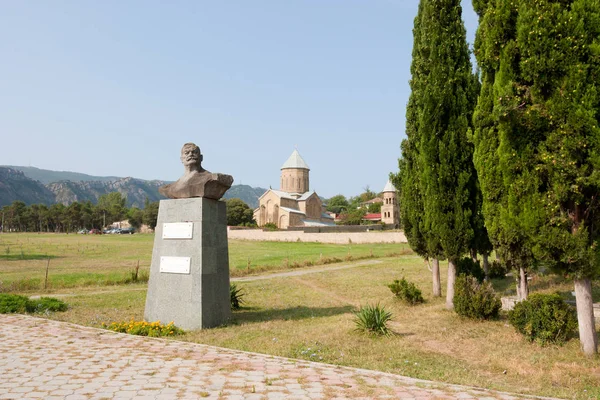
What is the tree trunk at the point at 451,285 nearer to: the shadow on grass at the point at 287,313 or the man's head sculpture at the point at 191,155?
the shadow on grass at the point at 287,313

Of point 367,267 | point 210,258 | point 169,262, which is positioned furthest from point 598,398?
point 367,267

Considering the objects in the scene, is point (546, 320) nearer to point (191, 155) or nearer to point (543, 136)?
point (543, 136)

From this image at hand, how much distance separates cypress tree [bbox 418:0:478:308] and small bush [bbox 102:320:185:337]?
22.2 feet

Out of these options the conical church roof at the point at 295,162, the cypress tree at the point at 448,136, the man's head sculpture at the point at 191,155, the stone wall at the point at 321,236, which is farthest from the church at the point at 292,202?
the man's head sculpture at the point at 191,155

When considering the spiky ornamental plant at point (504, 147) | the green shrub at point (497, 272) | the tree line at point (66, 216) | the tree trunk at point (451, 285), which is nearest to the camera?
the spiky ornamental plant at point (504, 147)

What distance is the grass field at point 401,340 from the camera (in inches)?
244

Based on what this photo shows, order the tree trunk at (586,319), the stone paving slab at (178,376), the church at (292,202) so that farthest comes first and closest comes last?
1. the church at (292,202)
2. the tree trunk at (586,319)
3. the stone paving slab at (178,376)

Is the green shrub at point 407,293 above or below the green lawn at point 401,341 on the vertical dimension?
above

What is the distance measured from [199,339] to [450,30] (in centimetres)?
976

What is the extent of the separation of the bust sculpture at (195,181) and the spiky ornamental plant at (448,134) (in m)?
5.21

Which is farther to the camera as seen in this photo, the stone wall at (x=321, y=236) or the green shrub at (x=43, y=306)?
the stone wall at (x=321, y=236)

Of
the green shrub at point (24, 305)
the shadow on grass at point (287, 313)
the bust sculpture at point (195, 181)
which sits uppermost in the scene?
the bust sculpture at point (195, 181)

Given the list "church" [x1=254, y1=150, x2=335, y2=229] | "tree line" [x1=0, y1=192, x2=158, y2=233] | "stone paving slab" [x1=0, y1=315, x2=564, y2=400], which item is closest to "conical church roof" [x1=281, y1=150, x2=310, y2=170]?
"church" [x1=254, y1=150, x2=335, y2=229]

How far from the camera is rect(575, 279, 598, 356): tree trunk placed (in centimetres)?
704
